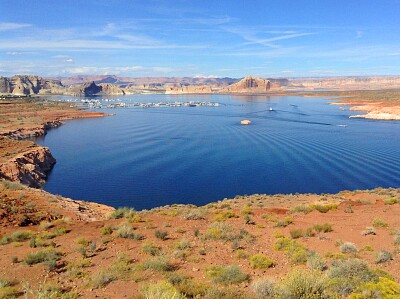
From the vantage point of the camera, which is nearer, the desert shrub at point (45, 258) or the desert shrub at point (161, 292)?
the desert shrub at point (161, 292)

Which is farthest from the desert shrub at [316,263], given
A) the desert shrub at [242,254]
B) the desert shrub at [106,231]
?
the desert shrub at [106,231]

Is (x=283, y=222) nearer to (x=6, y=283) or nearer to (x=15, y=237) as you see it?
(x=6, y=283)

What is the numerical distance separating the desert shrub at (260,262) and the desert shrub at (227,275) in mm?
843

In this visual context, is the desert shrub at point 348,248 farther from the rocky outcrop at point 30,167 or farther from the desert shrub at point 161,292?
the rocky outcrop at point 30,167

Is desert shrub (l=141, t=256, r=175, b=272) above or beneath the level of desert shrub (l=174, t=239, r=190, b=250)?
above

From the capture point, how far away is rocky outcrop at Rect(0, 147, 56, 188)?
32.9 meters

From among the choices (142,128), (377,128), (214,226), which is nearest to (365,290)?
(214,226)

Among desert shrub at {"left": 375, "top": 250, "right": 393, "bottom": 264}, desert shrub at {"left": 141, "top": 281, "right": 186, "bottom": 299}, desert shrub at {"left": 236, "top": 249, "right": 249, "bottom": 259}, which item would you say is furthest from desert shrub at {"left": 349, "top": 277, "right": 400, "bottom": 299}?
desert shrub at {"left": 236, "top": 249, "right": 249, "bottom": 259}

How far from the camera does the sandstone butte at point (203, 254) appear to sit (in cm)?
796

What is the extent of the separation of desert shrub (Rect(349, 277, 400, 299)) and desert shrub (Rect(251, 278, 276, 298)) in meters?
1.64

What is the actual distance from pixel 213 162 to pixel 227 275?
37.3m

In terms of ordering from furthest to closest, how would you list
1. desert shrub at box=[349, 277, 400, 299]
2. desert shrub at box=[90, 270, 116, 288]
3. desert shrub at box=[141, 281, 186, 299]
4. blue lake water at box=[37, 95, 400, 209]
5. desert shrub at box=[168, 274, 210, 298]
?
blue lake water at box=[37, 95, 400, 209], desert shrub at box=[90, 270, 116, 288], desert shrub at box=[168, 274, 210, 298], desert shrub at box=[349, 277, 400, 299], desert shrub at box=[141, 281, 186, 299]

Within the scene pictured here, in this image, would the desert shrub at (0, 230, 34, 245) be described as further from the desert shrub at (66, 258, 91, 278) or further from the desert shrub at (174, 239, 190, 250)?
the desert shrub at (174, 239, 190, 250)

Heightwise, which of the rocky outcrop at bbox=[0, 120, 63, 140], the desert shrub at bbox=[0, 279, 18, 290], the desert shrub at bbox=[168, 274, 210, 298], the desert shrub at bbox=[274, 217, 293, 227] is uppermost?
the desert shrub at bbox=[168, 274, 210, 298]
